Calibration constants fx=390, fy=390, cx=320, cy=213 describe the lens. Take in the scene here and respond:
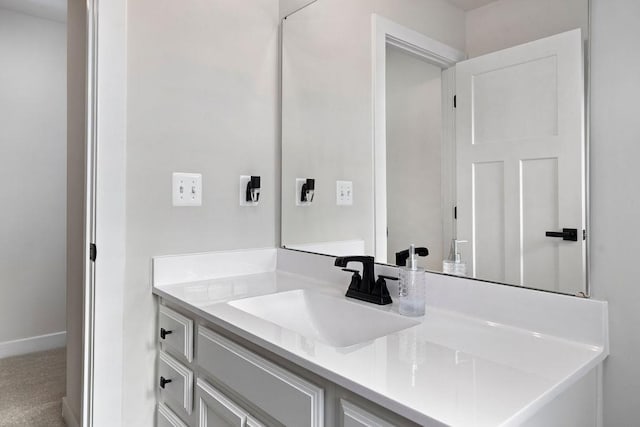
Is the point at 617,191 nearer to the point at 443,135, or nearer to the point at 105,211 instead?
the point at 443,135

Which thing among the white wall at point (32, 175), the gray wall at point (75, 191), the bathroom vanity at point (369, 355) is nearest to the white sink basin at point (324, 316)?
the bathroom vanity at point (369, 355)

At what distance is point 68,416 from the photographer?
1836 millimetres

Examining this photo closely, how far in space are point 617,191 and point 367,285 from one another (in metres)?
0.67

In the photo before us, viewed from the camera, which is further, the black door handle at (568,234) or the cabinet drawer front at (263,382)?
the black door handle at (568,234)

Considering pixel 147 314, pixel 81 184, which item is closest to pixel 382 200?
pixel 147 314

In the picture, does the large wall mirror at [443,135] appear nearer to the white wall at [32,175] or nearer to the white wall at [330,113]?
the white wall at [330,113]

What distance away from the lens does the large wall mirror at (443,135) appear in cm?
90

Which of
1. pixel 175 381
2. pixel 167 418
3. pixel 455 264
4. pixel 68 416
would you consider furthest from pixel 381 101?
pixel 68 416

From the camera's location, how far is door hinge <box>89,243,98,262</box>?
1280 millimetres

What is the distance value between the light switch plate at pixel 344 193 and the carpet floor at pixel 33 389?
172 centimetres

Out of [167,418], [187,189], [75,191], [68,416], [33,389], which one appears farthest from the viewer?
[33,389]

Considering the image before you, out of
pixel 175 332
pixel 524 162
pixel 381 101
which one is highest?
pixel 381 101

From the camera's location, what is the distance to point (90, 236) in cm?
129

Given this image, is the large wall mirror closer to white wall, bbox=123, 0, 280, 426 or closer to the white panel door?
the white panel door
